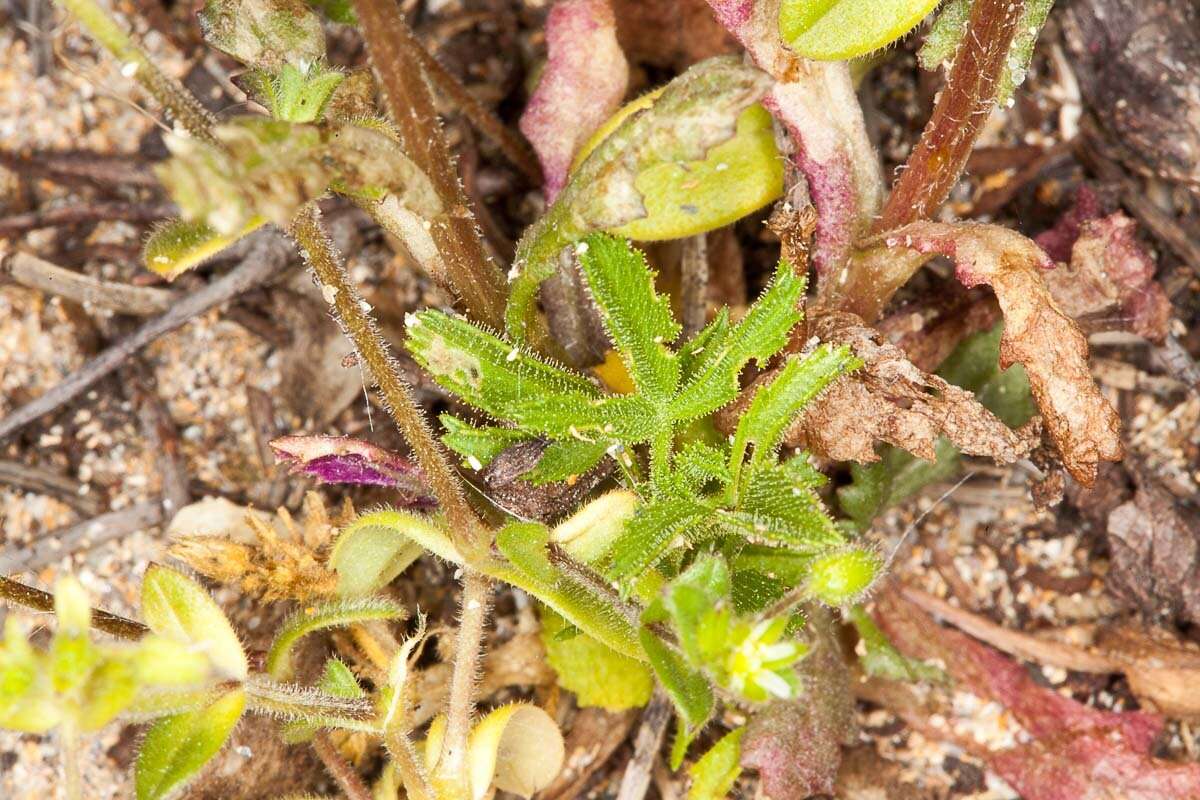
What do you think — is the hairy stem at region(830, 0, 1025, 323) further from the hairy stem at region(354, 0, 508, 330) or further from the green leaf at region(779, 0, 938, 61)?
the hairy stem at region(354, 0, 508, 330)

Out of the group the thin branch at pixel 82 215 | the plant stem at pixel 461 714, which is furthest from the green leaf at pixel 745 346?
the thin branch at pixel 82 215

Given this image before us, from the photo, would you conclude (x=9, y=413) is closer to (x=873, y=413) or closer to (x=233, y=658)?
(x=233, y=658)

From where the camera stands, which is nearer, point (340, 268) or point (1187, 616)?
point (340, 268)

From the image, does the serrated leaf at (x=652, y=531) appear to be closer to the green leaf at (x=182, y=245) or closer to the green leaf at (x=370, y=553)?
the green leaf at (x=370, y=553)

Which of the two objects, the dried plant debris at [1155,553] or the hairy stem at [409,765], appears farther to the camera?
the dried plant debris at [1155,553]

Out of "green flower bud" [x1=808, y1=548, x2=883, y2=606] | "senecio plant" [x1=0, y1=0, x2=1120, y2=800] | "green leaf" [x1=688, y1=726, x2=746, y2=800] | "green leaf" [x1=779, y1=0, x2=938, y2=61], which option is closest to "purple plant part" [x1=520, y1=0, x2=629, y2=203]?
"senecio plant" [x1=0, y1=0, x2=1120, y2=800]

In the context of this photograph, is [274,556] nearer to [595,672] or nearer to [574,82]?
[595,672]

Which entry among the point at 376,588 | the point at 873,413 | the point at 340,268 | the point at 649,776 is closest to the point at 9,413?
the point at 376,588
